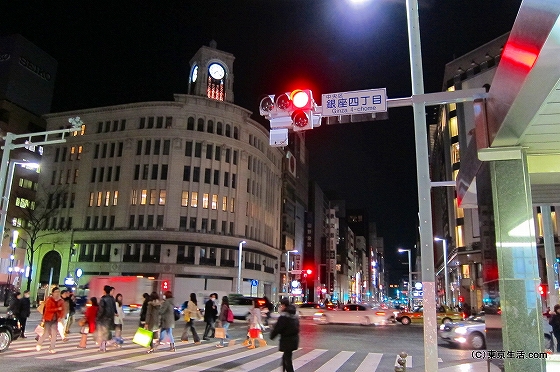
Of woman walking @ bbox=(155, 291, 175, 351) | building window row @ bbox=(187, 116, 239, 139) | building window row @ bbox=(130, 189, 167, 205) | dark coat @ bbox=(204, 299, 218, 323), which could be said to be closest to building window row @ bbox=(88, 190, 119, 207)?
building window row @ bbox=(130, 189, 167, 205)

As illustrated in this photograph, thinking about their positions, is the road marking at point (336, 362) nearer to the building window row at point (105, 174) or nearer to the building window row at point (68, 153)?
→ the building window row at point (105, 174)

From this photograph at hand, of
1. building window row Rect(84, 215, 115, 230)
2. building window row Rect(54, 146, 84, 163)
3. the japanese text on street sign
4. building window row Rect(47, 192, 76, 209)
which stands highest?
building window row Rect(54, 146, 84, 163)

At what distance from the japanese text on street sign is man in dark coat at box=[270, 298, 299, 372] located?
13.3 ft

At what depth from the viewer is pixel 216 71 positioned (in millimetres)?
65250

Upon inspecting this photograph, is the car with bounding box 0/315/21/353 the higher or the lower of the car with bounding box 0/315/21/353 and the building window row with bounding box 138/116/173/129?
the lower

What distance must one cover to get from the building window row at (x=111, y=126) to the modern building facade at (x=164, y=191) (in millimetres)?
140

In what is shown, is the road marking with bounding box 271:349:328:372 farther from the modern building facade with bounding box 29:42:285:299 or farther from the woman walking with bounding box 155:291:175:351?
the modern building facade with bounding box 29:42:285:299

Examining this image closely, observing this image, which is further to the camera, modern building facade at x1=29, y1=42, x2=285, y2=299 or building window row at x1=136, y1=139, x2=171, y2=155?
building window row at x1=136, y1=139, x2=171, y2=155

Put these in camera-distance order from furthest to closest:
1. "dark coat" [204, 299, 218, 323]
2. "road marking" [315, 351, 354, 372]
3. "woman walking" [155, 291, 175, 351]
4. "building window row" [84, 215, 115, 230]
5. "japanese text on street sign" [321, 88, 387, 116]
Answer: "building window row" [84, 215, 115, 230] < "dark coat" [204, 299, 218, 323] < "woman walking" [155, 291, 175, 351] < "road marking" [315, 351, 354, 372] < "japanese text on street sign" [321, 88, 387, 116]

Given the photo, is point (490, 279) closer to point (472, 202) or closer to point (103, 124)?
point (472, 202)

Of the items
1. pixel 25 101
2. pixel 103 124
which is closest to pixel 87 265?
pixel 103 124

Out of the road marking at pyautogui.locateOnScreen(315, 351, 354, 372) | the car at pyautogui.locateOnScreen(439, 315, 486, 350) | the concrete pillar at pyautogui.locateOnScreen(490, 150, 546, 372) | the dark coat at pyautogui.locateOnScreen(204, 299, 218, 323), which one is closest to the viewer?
the concrete pillar at pyautogui.locateOnScreen(490, 150, 546, 372)

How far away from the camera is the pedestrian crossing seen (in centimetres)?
1144

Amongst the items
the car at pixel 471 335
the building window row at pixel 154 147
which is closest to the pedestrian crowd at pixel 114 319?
the car at pixel 471 335
